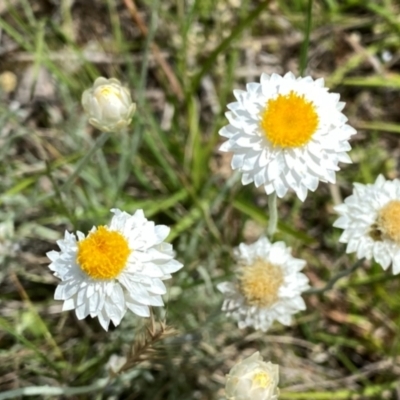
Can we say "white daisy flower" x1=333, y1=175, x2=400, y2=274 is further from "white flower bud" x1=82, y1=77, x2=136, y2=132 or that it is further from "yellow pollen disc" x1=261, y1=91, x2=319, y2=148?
"white flower bud" x1=82, y1=77, x2=136, y2=132

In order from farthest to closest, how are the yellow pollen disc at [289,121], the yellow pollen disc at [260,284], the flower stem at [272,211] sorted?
the yellow pollen disc at [260,284] < the flower stem at [272,211] < the yellow pollen disc at [289,121]

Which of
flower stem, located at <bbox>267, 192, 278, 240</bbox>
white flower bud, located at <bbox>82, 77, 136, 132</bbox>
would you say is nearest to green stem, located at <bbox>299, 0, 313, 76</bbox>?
flower stem, located at <bbox>267, 192, 278, 240</bbox>

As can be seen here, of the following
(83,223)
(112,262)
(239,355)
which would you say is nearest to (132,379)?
(239,355)

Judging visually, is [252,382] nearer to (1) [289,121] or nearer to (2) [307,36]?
(1) [289,121]

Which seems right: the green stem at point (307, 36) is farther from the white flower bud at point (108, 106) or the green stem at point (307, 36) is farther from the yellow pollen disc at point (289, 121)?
the white flower bud at point (108, 106)

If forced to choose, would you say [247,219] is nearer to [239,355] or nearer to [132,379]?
[239,355]

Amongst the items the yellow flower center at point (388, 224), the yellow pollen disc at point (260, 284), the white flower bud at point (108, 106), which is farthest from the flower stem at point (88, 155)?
the yellow flower center at point (388, 224)
